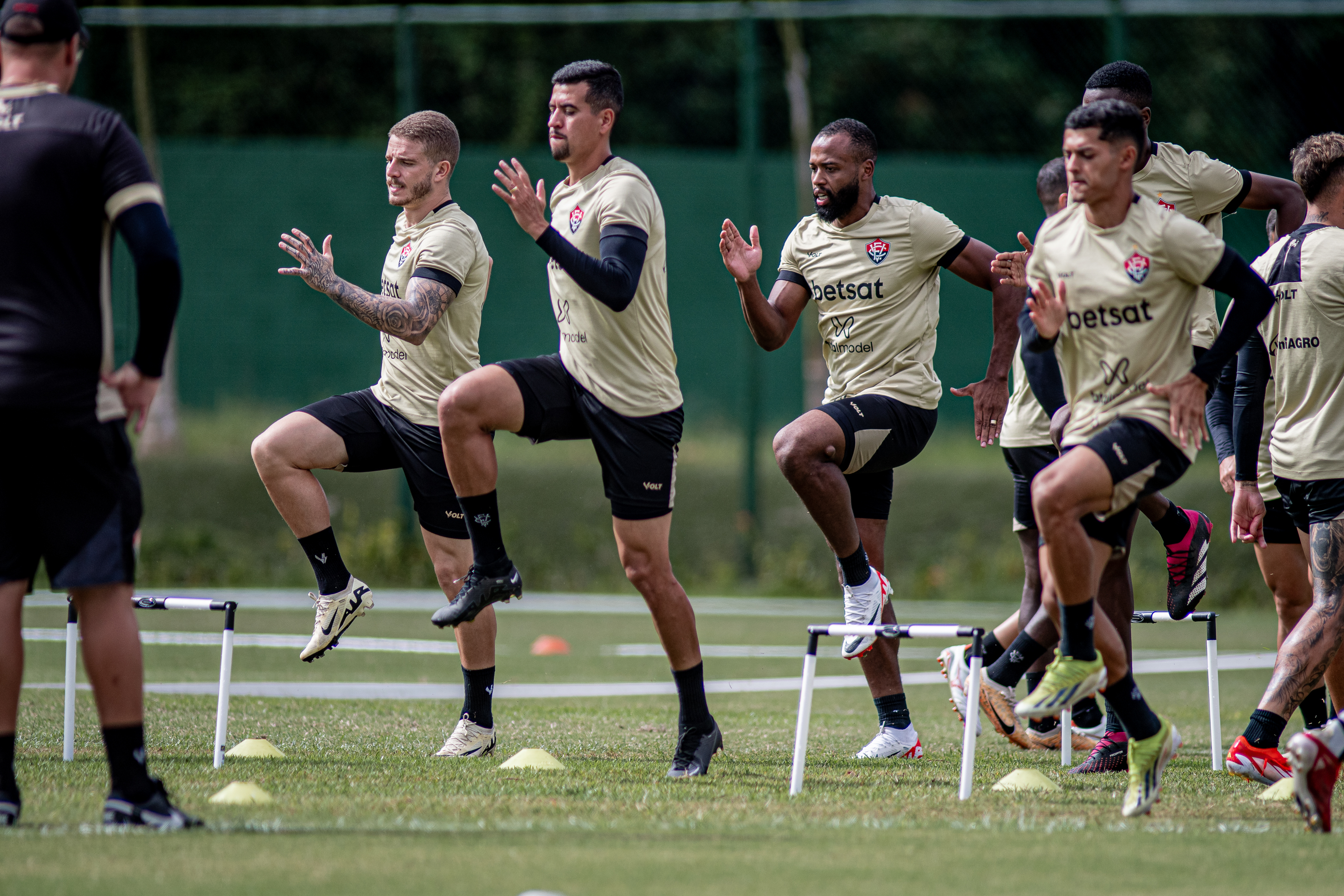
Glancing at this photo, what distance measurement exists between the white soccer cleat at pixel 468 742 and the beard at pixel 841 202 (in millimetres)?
2864

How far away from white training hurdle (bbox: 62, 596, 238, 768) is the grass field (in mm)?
89

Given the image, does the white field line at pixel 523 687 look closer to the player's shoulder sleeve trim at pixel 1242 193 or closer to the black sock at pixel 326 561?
the black sock at pixel 326 561

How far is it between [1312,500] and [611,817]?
317cm

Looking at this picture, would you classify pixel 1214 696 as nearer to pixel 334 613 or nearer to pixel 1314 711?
pixel 1314 711

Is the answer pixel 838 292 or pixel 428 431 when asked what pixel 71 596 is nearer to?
pixel 428 431

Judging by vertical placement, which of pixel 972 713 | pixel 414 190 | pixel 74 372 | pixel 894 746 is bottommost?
pixel 894 746

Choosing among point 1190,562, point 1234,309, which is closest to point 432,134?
point 1234,309

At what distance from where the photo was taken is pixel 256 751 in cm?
643

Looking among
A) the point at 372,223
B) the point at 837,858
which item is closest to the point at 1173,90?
the point at 372,223

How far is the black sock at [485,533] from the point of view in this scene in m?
6.20

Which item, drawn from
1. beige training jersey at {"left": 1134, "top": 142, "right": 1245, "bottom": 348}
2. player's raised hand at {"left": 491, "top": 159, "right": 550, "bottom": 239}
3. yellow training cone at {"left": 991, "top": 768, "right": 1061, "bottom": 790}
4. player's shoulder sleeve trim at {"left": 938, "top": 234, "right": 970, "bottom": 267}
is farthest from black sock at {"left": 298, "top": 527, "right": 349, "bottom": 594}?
beige training jersey at {"left": 1134, "top": 142, "right": 1245, "bottom": 348}

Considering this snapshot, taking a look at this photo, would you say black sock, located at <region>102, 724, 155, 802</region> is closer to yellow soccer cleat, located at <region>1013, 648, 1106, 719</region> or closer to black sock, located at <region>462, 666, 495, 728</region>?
black sock, located at <region>462, 666, 495, 728</region>

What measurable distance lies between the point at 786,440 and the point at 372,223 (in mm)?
10671

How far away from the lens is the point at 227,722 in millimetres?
7164
